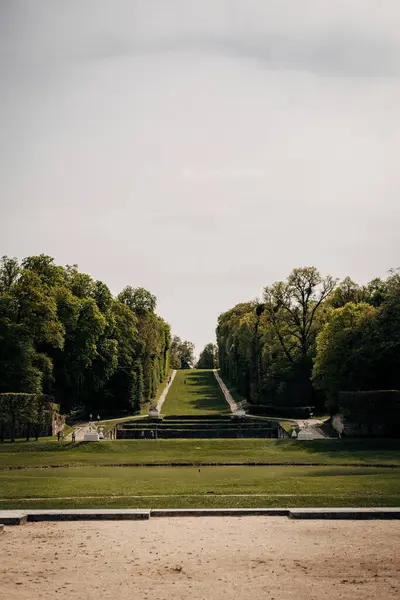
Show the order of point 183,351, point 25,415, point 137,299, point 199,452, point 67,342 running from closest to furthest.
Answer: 1. point 199,452
2. point 25,415
3. point 67,342
4. point 137,299
5. point 183,351

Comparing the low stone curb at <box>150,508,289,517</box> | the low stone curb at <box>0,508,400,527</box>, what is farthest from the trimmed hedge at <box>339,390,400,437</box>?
the low stone curb at <box>150,508,289,517</box>

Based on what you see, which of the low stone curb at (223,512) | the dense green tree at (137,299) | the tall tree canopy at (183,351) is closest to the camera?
the low stone curb at (223,512)

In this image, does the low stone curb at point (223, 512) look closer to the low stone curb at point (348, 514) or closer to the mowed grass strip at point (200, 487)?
the low stone curb at point (348, 514)

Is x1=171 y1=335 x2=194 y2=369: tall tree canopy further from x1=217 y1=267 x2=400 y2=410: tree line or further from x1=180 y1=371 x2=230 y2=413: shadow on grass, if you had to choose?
x1=217 y1=267 x2=400 y2=410: tree line

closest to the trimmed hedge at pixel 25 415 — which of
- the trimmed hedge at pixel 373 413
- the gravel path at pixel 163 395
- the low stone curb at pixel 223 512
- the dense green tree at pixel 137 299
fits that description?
the trimmed hedge at pixel 373 413

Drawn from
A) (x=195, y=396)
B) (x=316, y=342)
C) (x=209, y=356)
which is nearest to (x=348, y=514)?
(x=316, y=342)

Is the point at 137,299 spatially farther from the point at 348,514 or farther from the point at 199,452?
the point at 348,514

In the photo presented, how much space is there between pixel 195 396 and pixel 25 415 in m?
44.4

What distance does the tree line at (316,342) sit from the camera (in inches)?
1970

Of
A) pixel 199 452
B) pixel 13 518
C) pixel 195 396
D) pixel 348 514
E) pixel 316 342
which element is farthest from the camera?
pixel 195 396

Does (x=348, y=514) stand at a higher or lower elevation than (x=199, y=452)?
lower

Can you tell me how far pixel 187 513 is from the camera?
1506 cm

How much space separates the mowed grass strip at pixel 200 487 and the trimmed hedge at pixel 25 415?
17.2m

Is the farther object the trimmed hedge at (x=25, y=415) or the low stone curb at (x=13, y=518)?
the trimmed hedge at (x=25, y=415)
